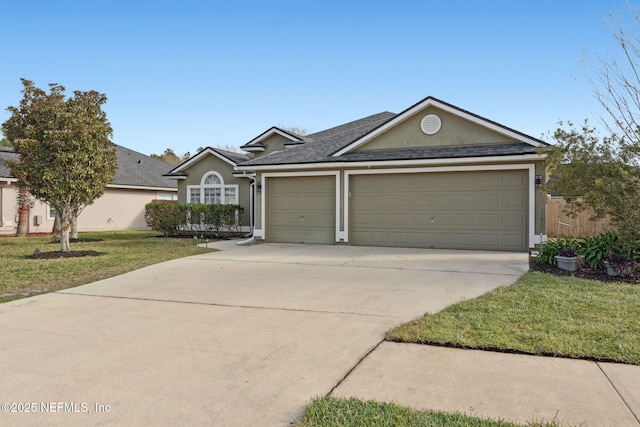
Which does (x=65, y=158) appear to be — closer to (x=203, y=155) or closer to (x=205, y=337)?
(x=203, y=155)

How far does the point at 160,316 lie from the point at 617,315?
563 cm

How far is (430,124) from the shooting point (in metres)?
13.0

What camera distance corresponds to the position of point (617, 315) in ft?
16.8

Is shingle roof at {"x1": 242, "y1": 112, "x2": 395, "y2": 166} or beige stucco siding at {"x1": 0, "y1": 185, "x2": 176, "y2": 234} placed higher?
shingle roof at {"x1": 242, "y1": 112, "x2": 395, "y2": 166}

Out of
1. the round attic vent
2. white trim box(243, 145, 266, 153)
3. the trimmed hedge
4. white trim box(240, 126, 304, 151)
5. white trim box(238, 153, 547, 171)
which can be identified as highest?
white trim box(240, 126, 304, 151)

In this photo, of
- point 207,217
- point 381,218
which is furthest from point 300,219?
point 207,217

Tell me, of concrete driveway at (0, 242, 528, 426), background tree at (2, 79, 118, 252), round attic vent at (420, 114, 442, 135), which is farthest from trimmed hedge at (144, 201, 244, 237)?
round attic vent at (420, 114, 442, 135)

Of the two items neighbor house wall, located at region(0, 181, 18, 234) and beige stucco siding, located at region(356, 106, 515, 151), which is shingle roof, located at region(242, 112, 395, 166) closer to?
beige stucco siding, located at region(356, 106, 515, 151)

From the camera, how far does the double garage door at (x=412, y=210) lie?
1179 centimetres

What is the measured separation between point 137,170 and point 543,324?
25.1 metres

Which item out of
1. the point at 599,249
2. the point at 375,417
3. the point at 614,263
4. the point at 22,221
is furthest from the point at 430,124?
the point at 22,221

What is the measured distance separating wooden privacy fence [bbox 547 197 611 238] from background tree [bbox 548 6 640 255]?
7.97 meters

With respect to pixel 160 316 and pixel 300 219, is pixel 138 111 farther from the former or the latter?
pixel 160 316

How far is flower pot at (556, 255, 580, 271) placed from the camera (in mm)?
8547
